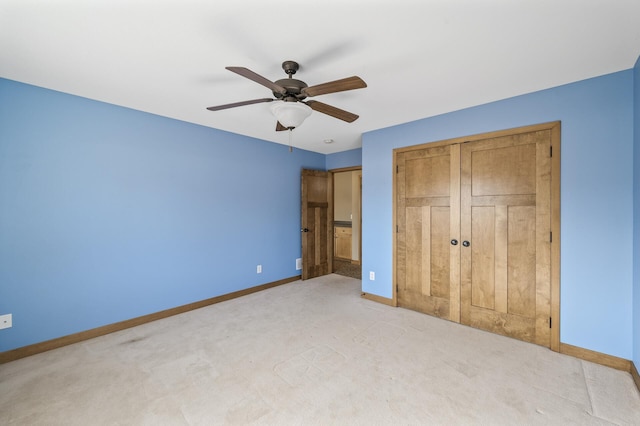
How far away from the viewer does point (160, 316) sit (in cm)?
315

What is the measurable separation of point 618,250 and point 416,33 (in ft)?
7.82

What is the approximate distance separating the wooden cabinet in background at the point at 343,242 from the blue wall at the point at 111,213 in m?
2.88

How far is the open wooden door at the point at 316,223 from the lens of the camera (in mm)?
4801

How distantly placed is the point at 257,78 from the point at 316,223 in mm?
3556

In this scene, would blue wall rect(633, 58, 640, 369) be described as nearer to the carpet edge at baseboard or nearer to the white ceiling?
the white ceiling

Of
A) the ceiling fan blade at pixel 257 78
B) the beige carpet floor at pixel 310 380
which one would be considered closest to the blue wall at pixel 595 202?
the beige carpet floor at pixel 310 380

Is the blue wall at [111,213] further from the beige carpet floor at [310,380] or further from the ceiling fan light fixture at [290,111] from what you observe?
the ceiling fan light fixture at [290,111]

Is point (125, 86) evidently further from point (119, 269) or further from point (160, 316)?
point (160, 316)

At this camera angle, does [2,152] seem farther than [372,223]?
No

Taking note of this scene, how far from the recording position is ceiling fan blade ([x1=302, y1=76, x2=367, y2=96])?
5.42 feet

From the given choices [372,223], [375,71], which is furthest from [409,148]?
[375,71]

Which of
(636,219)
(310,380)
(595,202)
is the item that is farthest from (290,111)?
(636,219)

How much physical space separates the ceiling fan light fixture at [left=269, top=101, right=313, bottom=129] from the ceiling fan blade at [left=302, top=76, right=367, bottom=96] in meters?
0.14

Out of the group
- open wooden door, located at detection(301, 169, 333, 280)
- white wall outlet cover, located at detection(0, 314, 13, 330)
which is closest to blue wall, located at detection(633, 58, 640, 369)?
open wooden door, located at detection(301, 169, 333, 280)
